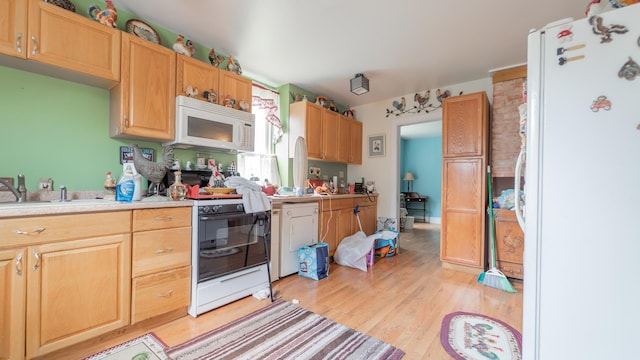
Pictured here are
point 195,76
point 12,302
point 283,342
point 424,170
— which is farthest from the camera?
point 424,170

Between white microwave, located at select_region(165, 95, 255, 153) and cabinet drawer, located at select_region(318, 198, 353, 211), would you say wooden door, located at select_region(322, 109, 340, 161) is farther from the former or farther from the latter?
white microwave, located at select_region(165, 95, 255, 153)

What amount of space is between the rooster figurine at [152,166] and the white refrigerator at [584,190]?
7.89ft

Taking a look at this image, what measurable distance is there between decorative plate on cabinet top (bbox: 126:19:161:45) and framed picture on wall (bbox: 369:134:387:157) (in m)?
3.35

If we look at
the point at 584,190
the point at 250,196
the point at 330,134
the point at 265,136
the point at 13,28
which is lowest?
the point at 250,196

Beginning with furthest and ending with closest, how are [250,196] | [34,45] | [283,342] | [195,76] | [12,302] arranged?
[195,76]
[250,196]
[283,342]
[34,45]
[12,302]

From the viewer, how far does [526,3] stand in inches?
77.6

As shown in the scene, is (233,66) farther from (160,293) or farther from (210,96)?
(160,293)

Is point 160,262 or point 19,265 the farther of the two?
point 160,262

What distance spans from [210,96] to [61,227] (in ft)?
5.06

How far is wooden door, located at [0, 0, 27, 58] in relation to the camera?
4.82 ft

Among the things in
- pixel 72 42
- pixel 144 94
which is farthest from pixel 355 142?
pixel 72 42

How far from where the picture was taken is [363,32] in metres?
2.38

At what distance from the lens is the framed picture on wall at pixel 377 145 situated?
4.37m

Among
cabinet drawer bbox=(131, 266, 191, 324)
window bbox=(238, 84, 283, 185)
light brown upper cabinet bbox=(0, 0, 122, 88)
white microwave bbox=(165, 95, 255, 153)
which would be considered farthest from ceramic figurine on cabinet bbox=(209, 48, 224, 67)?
cabinet drawer bbox=(131, 266, 191, 324)
